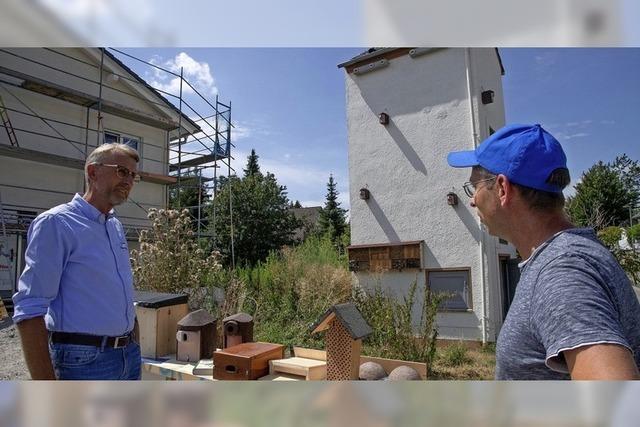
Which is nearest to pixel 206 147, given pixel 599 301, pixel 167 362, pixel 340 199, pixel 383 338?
pixel 340 199

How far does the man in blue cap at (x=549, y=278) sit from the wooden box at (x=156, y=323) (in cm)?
130

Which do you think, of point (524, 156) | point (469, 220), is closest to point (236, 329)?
point (469, 220)

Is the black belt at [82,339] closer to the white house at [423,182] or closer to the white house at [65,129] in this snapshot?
the white house at [65,129]

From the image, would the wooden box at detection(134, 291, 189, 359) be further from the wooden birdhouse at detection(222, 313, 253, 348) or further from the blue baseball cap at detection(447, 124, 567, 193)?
the blue baseball cap at detection(447, 124, 567, 193)

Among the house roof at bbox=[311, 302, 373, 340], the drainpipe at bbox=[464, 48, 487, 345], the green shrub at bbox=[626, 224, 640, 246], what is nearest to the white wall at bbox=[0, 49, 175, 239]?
the house roof at bbox=[311, 302, 373, 340]

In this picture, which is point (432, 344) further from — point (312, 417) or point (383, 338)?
point (312, 417)

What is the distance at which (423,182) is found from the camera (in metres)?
1.67

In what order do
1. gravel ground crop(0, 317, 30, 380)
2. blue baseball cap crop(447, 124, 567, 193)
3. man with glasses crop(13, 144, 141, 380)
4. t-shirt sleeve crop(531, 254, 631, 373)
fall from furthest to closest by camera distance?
1. gravel ground crop(0, 317, 30, 380)
2. man with glasses crop(13, 144, 141, 380)
3. blue baseball cap crop(447, 124, 567, 193)
4. t-shirt sleeve crop(531, 254, 631, 373)

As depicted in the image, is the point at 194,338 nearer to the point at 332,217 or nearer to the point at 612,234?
the point at 332,217

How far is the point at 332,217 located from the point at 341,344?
1.59 feet

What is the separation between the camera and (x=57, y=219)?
0.98m

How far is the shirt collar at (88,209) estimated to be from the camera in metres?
1.08

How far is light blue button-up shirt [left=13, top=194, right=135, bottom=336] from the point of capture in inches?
36.0

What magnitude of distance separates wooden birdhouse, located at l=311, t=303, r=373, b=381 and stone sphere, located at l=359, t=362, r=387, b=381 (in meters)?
0.26
